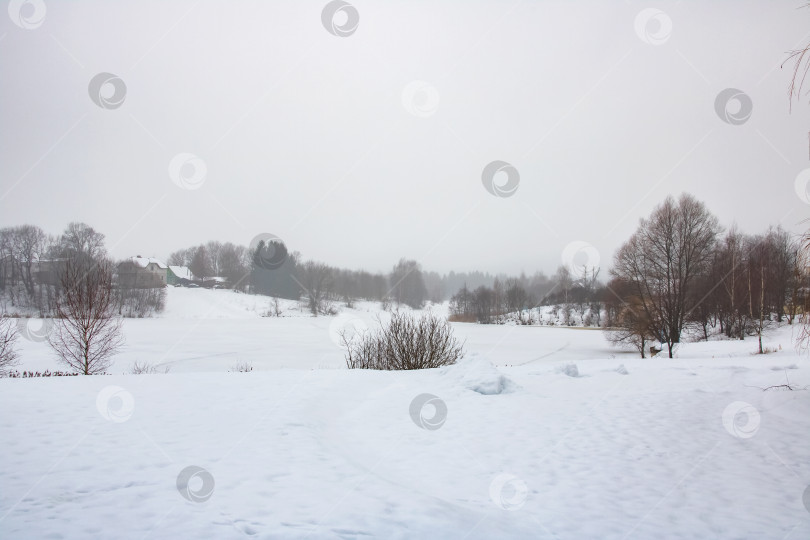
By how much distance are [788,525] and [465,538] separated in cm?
333

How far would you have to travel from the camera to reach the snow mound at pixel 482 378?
9.36m

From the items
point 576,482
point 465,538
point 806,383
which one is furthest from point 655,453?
point 806,383

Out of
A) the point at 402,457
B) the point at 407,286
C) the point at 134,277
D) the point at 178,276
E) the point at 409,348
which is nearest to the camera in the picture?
the point at 402,457

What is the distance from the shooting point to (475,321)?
82438 millimetres

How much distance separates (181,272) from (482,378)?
98695 mm

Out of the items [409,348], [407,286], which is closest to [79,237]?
[409,348]


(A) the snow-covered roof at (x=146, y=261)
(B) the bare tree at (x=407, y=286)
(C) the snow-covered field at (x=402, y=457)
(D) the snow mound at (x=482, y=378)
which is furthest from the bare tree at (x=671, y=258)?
(A) the snow-covered roof at (x=146, y=261)

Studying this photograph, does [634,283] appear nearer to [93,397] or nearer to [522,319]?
[93,397]

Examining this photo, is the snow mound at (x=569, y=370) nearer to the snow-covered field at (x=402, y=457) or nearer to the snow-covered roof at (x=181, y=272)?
the snow-covered field at (x=402, y=457)

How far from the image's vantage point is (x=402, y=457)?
5.56 meters

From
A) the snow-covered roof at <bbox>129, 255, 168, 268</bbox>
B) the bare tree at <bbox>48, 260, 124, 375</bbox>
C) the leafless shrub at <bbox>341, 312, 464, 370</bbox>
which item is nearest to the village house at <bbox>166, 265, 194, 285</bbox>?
the snow-covered roof at <bbox>129, 255, 168, 268</bbox>

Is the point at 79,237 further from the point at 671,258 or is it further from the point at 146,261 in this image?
the point at 671,258

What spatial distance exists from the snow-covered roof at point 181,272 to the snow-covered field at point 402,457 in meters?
93.5

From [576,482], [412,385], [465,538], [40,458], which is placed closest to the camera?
[465,538]
